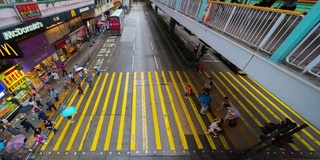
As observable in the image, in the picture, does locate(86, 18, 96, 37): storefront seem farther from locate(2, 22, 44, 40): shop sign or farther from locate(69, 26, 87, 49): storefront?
locate(2, 22, 44, 40): shop sign

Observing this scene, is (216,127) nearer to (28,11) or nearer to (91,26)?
(28,11)

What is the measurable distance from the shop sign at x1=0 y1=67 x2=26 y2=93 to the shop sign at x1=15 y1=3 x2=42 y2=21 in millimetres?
4330

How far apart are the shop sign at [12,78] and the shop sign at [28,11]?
170 inches

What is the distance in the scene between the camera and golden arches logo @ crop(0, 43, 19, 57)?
8.73 metres

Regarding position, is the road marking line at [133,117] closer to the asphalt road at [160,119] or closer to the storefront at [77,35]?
the asphalt road at [160,119]

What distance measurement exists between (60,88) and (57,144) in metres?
6.98

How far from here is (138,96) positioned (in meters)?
13.7

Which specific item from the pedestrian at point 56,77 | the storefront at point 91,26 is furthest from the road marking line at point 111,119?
the storefront at point 91,26

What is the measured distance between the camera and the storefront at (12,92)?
33.3 ft

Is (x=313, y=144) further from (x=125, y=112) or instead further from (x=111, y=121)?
(x=111, y=121)

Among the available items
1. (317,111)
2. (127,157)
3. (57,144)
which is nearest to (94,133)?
(57,144)

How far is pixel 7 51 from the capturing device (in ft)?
29.0

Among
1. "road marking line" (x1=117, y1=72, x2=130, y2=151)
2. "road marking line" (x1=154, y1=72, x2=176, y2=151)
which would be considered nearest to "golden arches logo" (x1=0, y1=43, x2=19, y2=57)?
"road marking line" (x1=117, y1=72, x2=130, y2=151)

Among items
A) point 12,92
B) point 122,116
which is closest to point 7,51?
point 12,92
